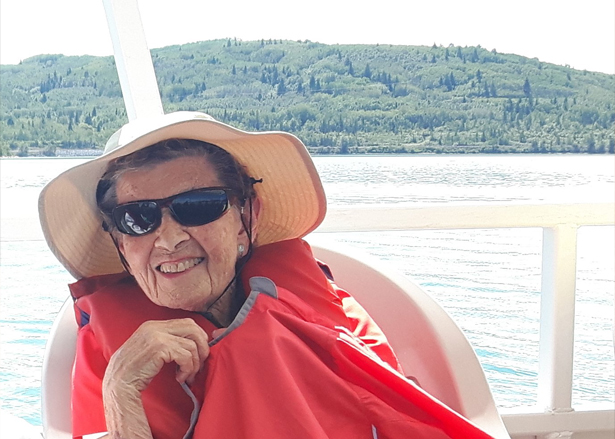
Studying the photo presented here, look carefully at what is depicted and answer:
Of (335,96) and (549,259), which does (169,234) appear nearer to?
(549,259)

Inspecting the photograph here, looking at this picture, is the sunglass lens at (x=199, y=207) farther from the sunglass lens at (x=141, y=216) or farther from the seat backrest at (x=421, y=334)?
the seat backrest at (x=421, y=334)

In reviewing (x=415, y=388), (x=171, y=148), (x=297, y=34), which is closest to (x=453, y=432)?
(x=415, y=388)

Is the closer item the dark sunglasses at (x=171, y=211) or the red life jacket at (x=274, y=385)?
the red life jacket at (x=274, y=385)

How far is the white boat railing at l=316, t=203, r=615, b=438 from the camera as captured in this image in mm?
2123

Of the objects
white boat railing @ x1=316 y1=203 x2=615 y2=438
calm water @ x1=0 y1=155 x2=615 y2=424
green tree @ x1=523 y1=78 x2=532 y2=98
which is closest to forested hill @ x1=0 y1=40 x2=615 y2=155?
green tree @ x1=523 y1=78 x2=532 y2=98

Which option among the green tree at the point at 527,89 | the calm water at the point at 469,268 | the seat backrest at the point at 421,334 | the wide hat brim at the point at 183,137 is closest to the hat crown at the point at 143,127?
the wide hat brim at the point at 183,137

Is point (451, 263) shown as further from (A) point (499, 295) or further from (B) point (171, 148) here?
(B) point (171, 148)

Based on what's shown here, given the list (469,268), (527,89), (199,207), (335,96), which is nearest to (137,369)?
(199,207)

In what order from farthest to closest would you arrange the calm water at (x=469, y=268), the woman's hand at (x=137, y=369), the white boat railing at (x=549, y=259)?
the calm water at (x=469, y=268) < the white boat railing at (x=549, y=259) < the woman's hand at (x=137, y=369)

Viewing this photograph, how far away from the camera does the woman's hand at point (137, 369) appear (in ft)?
3.88

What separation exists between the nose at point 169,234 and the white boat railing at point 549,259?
78cm

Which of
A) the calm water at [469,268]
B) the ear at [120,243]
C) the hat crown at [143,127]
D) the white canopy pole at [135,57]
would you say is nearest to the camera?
the hat crown at [143,127]

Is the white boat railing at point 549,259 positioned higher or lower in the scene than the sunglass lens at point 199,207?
lower

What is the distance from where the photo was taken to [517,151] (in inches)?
132
